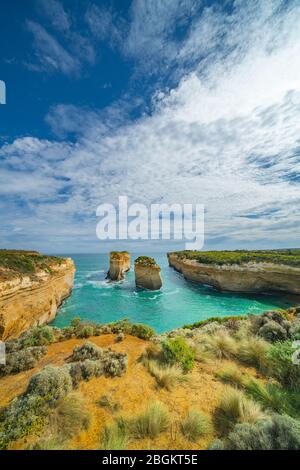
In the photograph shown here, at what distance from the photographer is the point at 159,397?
3904 mm

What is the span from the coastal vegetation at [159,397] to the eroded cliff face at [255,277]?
81.3 feet

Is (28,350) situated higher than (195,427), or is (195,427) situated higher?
(195,427)

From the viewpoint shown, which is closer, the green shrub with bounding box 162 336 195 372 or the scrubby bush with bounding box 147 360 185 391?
the scrubby bush with bounding box 147 360 185 391

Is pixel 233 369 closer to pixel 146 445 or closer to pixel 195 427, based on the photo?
pixel 195 427

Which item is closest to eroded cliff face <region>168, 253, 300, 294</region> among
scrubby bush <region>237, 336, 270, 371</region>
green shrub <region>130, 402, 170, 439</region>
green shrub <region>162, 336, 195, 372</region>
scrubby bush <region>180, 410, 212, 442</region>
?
scrubby bush <region>237, 336, 270, 371</region>

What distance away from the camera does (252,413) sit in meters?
3.08

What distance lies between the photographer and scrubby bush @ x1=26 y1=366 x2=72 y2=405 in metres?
3.58

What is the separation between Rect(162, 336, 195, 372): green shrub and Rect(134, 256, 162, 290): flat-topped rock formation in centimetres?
2708

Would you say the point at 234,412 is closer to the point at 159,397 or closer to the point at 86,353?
the point at 159,397

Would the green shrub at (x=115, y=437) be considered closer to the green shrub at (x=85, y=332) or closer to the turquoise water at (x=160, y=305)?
the green shrub at (x=85, y=332)

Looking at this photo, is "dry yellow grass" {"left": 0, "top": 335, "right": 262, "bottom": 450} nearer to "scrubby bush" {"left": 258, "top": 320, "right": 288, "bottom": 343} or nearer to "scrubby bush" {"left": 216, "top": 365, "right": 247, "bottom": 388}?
"scrubby bush" {"left": 216, "top": 365, "right": 247, "bottom": 388}

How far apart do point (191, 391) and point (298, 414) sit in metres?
1.90

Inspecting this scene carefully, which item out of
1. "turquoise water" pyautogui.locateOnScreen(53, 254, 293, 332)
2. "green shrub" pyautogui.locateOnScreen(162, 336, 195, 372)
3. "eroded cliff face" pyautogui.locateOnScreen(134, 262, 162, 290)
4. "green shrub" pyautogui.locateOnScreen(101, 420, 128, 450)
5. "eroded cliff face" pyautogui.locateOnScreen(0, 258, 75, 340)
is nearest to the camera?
"green shrub" pyautogui.locateOnScreen(101, 420, 128, 450)
